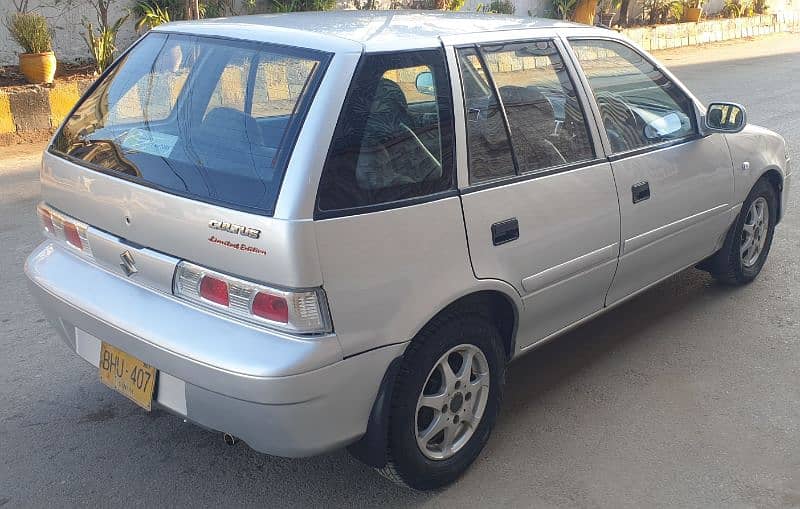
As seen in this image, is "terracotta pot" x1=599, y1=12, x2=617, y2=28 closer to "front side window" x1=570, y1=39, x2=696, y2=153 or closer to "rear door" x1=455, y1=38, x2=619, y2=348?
"front side window" x1=570, y1=39, x2=696, y2=153

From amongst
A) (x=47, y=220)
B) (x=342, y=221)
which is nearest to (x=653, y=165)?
(x=342, y=221)

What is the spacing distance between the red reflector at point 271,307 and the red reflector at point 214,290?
4.9 inches

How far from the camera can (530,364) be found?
4.05 metres

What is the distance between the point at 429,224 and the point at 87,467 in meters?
1.62

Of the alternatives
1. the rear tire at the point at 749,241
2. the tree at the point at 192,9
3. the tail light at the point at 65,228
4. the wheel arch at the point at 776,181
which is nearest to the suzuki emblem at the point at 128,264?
the tail light at the point at 65,228

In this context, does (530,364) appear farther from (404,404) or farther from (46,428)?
(46,428)

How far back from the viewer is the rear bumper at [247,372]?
7.95 ft

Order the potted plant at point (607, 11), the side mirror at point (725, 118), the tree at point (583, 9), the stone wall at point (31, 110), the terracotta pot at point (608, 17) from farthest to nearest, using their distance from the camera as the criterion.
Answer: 1. the terracotta pot at point (608, 17)
2. the potted plant at point (607, 11)
3. the tree at point (583, 9)
4. the stone wall at point (31, 110)
5. the side mirror at point (725, 118)

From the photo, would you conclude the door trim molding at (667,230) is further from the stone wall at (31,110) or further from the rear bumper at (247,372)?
the stone wall at (31,110)

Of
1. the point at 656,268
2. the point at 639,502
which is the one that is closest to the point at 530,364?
the point at 656,268

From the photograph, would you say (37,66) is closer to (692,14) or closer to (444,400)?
(444,400)

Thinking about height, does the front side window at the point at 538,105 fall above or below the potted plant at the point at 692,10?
above

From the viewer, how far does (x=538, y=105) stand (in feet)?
11.0

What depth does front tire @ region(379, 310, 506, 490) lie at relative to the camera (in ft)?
9.09
